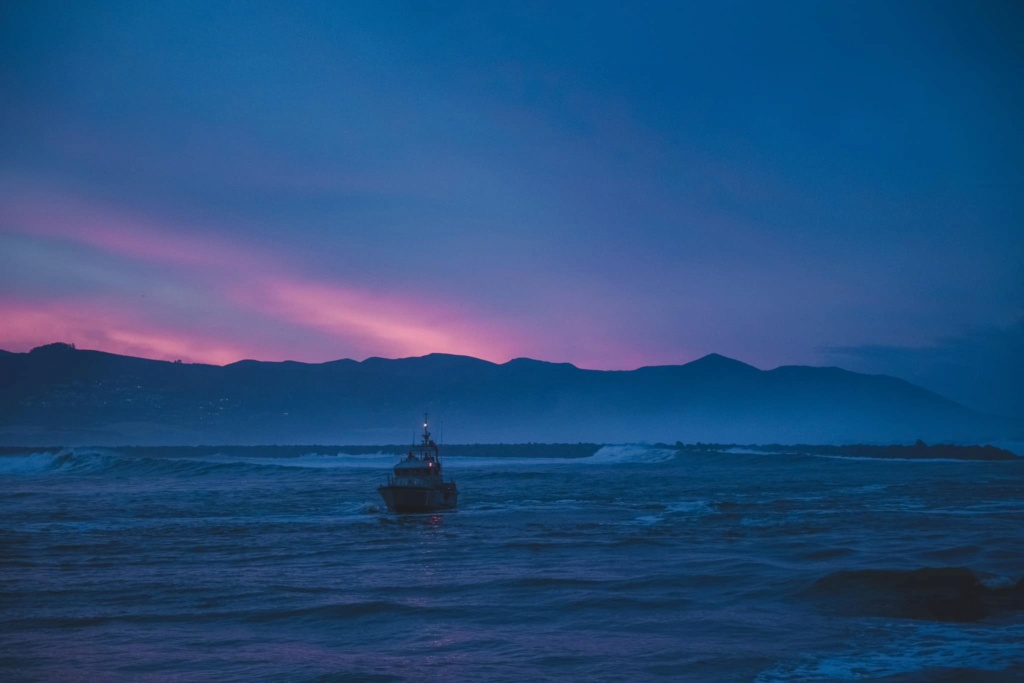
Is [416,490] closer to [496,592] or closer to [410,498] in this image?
[410,498]

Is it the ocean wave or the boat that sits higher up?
the boat

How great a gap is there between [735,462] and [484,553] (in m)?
74.3

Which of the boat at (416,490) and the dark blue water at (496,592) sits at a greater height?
the boat at (416,490)

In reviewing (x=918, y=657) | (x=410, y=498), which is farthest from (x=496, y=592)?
(x=410, y=498)

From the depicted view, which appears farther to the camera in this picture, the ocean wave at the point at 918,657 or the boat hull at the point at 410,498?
the boat hull at the point at 410,498

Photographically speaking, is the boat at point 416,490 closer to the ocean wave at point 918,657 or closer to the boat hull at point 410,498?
the boat hull at point 410,498

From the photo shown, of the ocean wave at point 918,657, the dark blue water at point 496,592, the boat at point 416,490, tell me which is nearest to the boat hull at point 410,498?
the boat at point 416,490

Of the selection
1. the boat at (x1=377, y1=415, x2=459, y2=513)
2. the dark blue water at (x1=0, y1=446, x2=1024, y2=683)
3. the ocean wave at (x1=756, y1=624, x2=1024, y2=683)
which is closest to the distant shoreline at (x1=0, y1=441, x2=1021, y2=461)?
the dark blue water at (x1=0, y1=446, x2=1024, y2=683)

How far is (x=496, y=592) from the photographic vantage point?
688 inches

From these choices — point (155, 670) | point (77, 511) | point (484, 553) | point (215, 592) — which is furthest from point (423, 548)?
point (77, 511)

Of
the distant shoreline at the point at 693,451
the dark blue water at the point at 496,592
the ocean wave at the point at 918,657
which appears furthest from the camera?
the distant shoreline at the point at 693,451

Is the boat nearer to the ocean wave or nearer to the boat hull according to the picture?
the boat hull

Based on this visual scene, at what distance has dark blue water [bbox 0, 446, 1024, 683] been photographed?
11836mm

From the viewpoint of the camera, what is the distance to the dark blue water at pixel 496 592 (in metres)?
11.8
